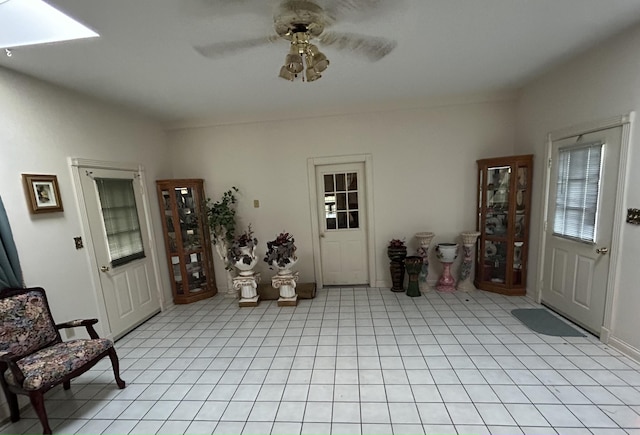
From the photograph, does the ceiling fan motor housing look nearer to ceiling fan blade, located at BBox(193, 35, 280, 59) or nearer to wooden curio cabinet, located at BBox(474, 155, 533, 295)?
ceiling fan blade, located at BBox(193, 35, 280, 59)

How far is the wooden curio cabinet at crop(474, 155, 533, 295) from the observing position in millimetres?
3363

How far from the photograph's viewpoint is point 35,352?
79.5 inches

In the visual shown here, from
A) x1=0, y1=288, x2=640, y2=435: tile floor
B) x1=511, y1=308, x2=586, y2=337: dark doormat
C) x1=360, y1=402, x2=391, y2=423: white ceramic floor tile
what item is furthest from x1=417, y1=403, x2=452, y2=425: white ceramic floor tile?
x1=511, y1=308, x2=586, y2=337: dark doormat

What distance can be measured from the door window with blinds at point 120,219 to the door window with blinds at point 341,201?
102 inches

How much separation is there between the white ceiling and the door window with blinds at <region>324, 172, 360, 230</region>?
116 centimetres

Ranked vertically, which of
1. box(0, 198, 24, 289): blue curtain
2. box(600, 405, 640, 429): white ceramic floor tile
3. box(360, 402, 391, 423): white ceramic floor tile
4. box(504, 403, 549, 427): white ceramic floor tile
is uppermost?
box(0, 198, 24, 289): blue curtain

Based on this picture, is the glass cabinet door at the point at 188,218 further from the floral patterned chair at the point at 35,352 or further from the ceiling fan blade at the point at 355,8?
the ceiling fan blade at the point at 355,8

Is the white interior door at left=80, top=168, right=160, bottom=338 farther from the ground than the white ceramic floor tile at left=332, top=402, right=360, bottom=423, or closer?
farther from the ground

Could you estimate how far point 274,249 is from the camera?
3.60 m

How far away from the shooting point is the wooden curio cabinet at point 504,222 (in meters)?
3.36

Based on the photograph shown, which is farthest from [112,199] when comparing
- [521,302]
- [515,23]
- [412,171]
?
[521,302]

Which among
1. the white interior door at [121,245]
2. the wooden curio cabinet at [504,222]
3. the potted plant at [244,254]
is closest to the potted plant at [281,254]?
the potted plant at [244,254]

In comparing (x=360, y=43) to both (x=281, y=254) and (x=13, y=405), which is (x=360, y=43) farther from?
(x=13, y=405)

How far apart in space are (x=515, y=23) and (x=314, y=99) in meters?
2.10
